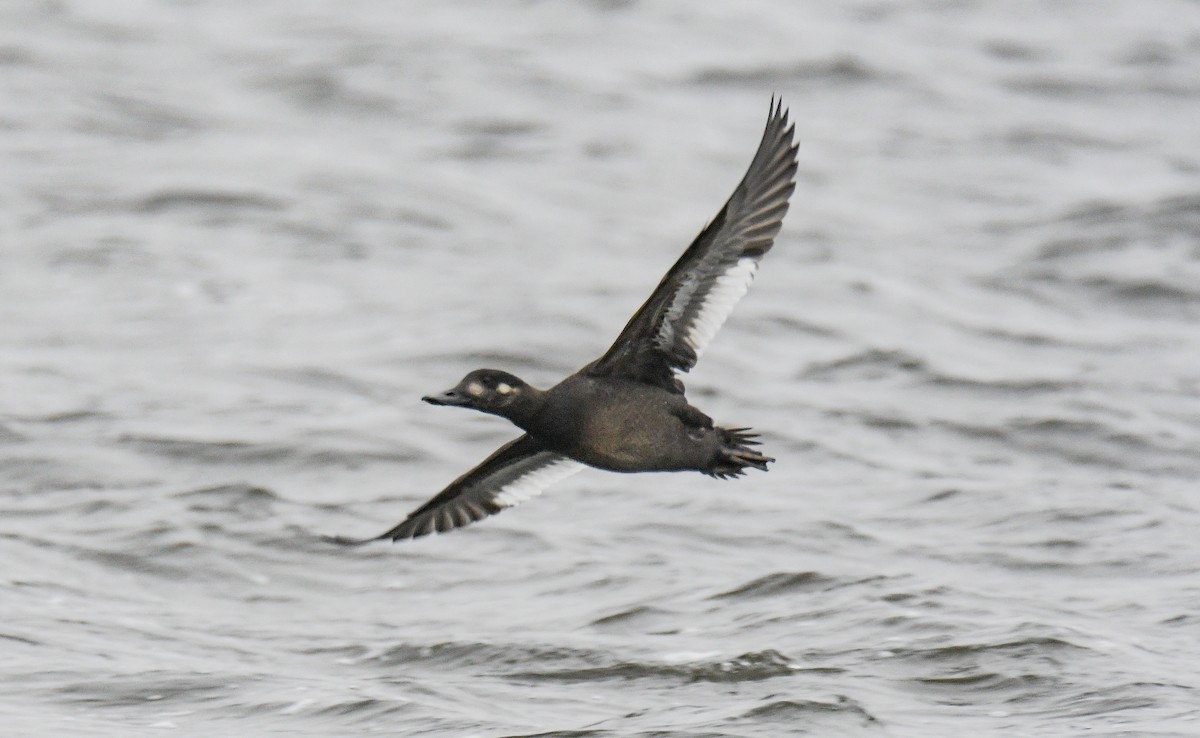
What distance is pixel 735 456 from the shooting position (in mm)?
6344

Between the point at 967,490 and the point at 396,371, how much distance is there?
13.0 feet

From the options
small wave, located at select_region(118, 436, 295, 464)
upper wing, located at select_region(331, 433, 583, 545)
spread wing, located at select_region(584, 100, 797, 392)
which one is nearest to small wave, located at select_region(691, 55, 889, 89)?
small wave, located at select_region(118, 436, 295, 464)

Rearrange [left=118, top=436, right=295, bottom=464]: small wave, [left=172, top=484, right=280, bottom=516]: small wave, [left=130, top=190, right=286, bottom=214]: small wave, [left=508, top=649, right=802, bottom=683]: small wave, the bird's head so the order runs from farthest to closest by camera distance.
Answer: [left=130, top=190, right=286, bottom=214]: small wave → [left=118, top=436, right=295, bottom=464]: small wave → [left=172, top=484, right=280, bottom=516]: small wave → [left=508, top=649, right=802, bottom=683]: small wave → the bird's head

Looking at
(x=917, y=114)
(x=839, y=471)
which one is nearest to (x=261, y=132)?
(x=917, y=114)

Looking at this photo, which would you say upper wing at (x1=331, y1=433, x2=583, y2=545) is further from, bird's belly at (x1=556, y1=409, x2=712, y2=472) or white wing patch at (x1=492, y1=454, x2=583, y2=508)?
bird's belly at (x1=556, y1=409, x2=712, y2=472)

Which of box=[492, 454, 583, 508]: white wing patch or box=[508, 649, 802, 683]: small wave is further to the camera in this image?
box=[508, 649, 802, 683]: small wave

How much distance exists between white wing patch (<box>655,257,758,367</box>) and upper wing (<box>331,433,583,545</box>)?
984 millimetres

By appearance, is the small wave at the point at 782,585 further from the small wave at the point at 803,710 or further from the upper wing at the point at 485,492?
the upper wing at the point at 485,492

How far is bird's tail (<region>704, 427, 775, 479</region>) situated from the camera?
6.34 m

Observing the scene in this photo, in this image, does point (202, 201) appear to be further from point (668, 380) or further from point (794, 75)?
point (668, 380)

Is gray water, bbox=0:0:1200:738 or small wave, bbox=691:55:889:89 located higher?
small wave, bbox=691:55:889:89

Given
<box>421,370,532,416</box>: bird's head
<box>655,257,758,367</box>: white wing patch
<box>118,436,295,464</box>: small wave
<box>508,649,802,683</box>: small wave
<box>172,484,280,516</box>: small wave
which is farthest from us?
<box>118,436,295,464</box>: small wave

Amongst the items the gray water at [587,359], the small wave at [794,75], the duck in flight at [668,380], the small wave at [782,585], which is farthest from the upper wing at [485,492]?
the small wave at [794,75]

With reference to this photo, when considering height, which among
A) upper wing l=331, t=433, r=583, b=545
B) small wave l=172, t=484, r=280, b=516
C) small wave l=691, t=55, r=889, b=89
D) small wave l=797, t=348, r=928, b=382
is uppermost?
small wave l=691, t=55, r=889, b=89
